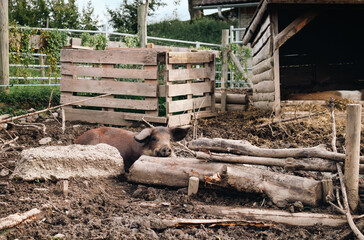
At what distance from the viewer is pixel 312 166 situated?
13.4ft

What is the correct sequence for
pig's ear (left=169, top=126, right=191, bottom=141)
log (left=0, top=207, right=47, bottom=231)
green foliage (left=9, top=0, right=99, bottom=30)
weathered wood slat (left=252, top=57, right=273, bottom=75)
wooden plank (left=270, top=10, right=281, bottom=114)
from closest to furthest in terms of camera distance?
1. log (left=0, top=207, right=47, bottom=231)
2. pig's ear (left=169, top=126, right=191, bottom=141)
3. wooden plank (left=270, top=10, right=281, bottom=114)
4. weathered wood slat (left=252, top=57, right=273, bottom=75)
5. green foliage (left=9, top=0, right=99, bottom=30)

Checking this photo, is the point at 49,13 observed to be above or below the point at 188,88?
above

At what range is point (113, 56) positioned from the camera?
851 centimetres

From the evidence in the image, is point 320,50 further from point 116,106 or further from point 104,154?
point 104,154

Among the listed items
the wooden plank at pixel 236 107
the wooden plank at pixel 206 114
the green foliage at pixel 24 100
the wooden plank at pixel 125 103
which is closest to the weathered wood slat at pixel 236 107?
the wooden plank at pixel 236 107

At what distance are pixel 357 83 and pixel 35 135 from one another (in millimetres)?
9050

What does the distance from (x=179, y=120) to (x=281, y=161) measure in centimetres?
434

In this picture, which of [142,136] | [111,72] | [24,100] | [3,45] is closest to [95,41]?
[3,45]

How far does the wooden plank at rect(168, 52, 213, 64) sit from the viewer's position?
8081 millimetres

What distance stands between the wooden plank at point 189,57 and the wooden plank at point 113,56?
340 millimetres

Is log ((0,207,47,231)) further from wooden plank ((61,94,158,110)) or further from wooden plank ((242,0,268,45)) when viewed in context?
wooden plank ((242,0,268,45))

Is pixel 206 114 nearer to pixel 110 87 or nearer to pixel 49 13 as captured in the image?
pixel 110 87

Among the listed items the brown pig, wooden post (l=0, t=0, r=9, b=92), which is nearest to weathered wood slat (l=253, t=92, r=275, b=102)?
the brown pig

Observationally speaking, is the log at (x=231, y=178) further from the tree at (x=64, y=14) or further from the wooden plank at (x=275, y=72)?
the tree at (x=64, y=14)
